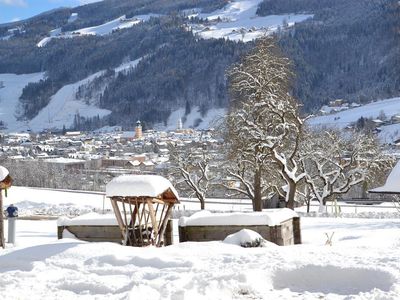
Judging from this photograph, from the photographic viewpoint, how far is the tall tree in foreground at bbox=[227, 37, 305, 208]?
25.0 metres

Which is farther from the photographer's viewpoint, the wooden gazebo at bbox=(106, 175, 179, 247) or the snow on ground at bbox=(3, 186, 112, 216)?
the snow on ground at bbox=(3, 186, 112, 216)

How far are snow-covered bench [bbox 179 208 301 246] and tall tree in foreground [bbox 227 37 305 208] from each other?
11.6 m

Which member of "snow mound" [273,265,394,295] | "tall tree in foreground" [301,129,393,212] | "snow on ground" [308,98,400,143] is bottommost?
"snow mound" [273,265,394,295]

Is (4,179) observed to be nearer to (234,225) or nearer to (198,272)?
(234,225)

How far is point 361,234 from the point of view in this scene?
721 inches

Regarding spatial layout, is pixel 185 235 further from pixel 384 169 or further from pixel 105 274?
pixel 384 169

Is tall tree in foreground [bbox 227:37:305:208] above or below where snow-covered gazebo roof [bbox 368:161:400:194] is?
above

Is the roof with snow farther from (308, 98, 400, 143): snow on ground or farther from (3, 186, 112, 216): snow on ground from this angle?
(308, 98, 400, 143): snow on ground

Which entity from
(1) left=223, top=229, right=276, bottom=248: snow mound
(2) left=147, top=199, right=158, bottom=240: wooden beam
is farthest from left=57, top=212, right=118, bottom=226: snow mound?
(1) left=223, top=229, right=276, bottom=248: snow mound

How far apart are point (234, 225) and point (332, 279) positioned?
16.6ft

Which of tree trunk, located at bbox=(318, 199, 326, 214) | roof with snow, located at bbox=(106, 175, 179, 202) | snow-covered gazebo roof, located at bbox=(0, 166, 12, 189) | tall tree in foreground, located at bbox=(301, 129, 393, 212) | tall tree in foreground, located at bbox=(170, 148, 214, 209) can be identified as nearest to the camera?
roof with snow, located at bbox=(106, 175, 179, 202)

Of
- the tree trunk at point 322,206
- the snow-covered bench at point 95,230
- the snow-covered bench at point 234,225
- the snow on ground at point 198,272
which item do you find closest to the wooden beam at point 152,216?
the snow-covered bench at point 234,225

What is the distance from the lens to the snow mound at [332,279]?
7.77 meters

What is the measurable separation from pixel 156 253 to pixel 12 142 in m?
184
